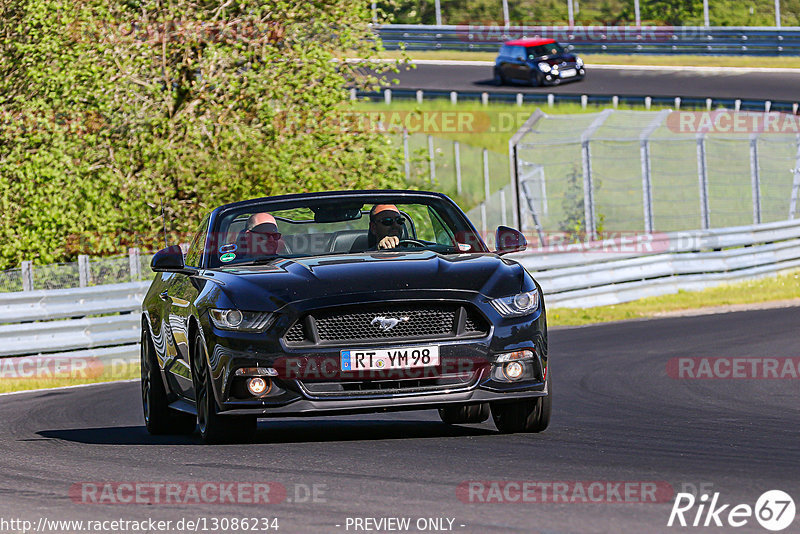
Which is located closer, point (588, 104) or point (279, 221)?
point (279, 221)

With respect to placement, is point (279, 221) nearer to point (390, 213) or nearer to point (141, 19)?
point (390, 213)

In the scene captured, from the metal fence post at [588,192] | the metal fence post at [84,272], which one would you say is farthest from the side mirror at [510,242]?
the metal fence post at [588,192]

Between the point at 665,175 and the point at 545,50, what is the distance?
16.5 meters

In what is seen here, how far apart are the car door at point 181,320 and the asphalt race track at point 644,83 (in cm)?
3465

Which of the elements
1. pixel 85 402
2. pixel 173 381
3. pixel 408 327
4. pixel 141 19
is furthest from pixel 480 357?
pixel 141 19

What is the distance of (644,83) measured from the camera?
4875 cm

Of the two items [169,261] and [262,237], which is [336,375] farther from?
[169,261]

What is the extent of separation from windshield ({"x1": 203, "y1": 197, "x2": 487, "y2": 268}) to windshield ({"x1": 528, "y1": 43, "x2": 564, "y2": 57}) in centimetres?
4005

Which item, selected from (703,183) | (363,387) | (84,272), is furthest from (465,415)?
(703,183)

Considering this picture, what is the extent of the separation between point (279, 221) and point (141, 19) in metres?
15.8

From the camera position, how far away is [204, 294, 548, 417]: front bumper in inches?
315

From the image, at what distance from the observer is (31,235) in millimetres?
22672

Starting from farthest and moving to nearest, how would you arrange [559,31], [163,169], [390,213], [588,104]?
[559,31], [588,104], [163,169], [390,213]

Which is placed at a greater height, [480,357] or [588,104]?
[480,357]
